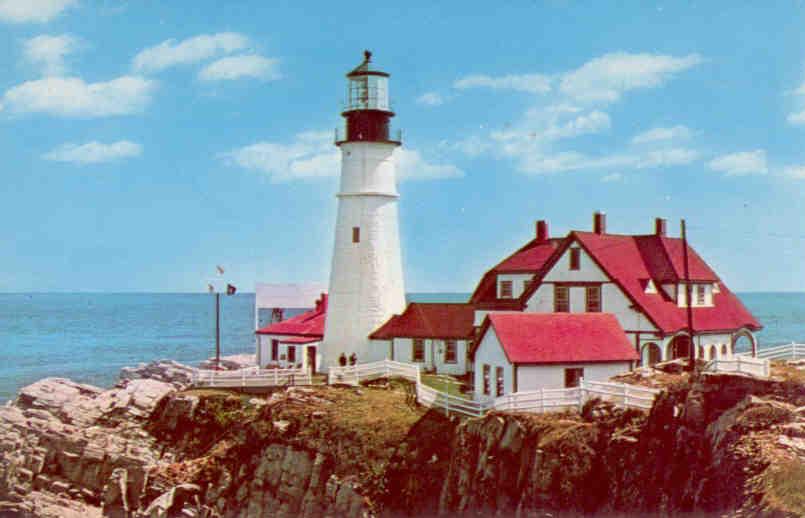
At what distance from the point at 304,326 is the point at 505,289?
956cm

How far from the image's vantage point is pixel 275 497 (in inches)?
1097

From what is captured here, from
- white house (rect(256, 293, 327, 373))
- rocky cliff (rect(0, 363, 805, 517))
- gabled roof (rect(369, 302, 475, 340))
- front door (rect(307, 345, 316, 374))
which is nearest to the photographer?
rocky cliff (rect(0, 363, 805, 517))

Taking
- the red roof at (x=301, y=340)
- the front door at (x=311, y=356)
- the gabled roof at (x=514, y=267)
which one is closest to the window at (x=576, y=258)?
the gabled roof at (x=514, y=267)

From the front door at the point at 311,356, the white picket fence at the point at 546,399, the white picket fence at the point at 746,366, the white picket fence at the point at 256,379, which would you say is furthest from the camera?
the front door at the point at 311,356

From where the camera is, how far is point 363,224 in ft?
127

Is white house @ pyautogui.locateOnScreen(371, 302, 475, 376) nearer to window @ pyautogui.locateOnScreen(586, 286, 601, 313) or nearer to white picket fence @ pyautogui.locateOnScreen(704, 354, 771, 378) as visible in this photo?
window @ pyautogui.locateOnScreen(586, 286, 601, 313)

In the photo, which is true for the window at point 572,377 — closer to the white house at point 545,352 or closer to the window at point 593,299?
the white house at point 545,352

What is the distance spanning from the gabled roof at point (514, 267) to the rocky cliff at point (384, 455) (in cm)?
665

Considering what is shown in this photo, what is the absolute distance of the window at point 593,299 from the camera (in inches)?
1321

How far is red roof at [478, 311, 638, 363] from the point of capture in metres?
27.3

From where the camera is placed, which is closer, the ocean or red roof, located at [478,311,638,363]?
red roof, located at [478,311,638,363]

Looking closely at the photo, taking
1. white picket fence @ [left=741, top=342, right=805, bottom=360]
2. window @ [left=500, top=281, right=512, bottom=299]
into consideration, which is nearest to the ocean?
window @ [left=500, top=281, right=512, bottom=299]

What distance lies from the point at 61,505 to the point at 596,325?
18472 mm

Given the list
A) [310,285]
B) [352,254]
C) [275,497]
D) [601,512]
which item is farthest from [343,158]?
[601,512]
